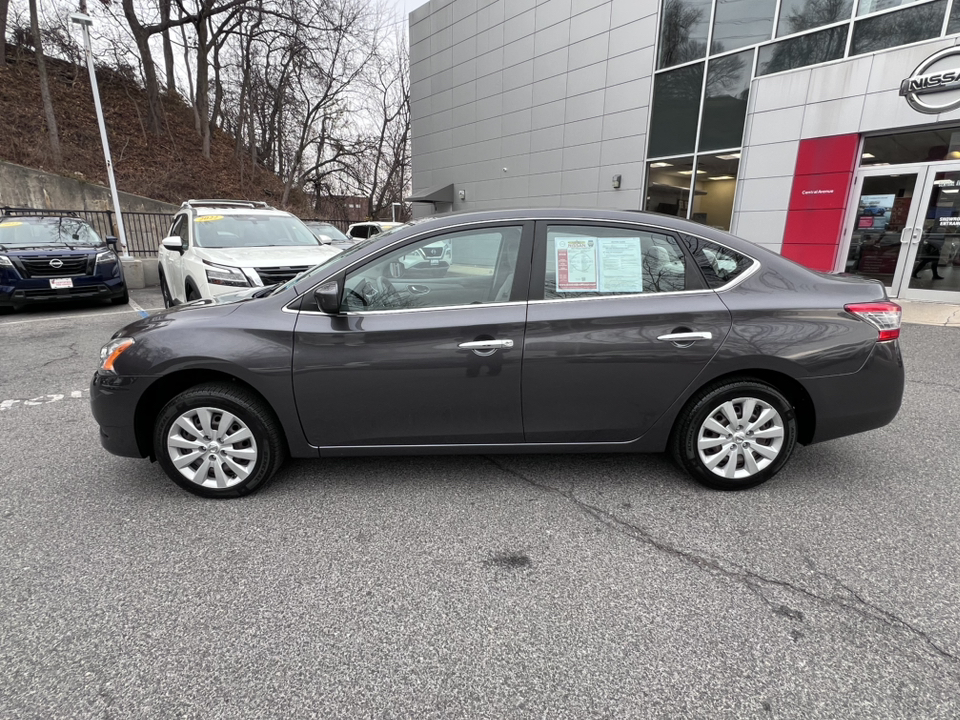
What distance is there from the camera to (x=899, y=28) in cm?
938

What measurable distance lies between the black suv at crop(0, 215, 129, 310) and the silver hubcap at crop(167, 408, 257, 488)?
25.2 ft

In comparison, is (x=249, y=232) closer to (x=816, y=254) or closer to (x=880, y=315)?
(x=880, y=315)

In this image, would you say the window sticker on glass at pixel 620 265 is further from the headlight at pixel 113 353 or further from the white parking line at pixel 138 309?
the white parking line at pixel 138 309

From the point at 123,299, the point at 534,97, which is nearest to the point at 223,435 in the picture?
the point at 123,299

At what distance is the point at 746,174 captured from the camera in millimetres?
11680

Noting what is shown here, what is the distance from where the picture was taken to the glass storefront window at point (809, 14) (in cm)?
1005

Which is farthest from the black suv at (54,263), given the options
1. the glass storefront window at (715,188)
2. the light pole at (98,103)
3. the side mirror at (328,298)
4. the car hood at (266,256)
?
the glass storefront window at (715,188)

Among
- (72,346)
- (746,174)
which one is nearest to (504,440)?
(72,346)

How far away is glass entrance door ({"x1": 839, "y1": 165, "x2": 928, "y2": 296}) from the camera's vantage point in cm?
926

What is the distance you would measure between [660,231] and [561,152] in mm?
14687

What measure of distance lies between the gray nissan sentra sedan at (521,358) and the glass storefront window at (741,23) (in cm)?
1117

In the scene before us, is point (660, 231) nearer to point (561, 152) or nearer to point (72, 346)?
point (72, 346)

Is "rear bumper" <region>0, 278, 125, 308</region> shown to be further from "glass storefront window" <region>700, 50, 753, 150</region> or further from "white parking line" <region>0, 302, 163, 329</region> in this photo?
"glass storefront window" <region>700, 50, 753, 150</region>

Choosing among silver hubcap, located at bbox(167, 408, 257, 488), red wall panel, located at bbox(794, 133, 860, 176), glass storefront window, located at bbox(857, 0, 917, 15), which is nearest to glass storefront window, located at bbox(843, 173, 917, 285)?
red wall panel, located at bbox(794, 133, 860, 176)
